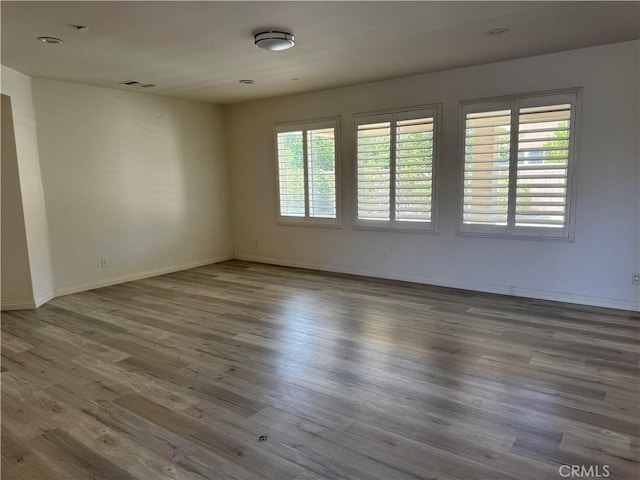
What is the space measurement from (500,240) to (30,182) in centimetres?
550

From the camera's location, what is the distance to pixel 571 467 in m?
2.02

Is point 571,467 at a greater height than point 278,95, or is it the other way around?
point 278,95

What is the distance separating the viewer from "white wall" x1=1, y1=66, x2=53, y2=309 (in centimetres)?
454

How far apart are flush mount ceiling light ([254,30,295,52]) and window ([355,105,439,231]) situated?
2.18 metres

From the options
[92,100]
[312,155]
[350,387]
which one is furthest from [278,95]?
[350,387]

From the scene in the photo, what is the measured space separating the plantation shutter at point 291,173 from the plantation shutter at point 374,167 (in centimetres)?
105

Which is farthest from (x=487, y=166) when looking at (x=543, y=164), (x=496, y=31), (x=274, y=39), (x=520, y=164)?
(x=274, y=39)

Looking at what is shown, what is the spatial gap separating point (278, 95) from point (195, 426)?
16.9 ft

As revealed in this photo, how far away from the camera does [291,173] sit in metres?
6.54

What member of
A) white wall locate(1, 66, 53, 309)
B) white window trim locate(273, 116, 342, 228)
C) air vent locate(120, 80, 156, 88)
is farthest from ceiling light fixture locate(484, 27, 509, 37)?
white wall locate(1, 66, 53, 309)

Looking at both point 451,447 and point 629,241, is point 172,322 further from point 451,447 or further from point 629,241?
point 629,241

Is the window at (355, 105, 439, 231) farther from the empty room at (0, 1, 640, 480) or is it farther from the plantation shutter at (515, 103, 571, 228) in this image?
the plantation shutter at (515, 103, 571, 228)

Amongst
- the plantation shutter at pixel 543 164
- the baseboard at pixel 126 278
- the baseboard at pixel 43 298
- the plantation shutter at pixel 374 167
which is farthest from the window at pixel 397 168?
the baseboard at pixel 43 298

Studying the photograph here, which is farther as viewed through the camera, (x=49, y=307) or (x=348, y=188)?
(x=348, y=188)
